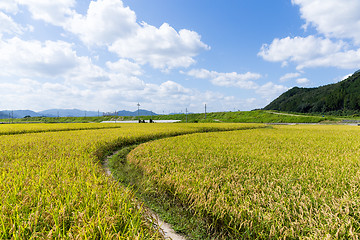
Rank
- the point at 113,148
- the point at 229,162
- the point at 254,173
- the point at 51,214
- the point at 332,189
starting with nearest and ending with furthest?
the point at 51,214
the point at 332,189
the point at 254,173
the point at 229,162
the point at 113,148

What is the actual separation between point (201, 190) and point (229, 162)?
272 centimetres

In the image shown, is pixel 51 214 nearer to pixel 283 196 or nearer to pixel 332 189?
pixel 283 196

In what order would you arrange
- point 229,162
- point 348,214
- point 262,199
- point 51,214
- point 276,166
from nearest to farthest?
point 51,214
point 348,214
point 262,199
point 276,166
point 229,162

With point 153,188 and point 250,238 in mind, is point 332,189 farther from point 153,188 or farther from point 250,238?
point 153,188

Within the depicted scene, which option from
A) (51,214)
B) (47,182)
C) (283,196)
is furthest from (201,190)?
(47,182)

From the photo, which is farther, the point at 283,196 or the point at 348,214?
the point at 283,196

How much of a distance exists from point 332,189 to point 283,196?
1579 millimetres

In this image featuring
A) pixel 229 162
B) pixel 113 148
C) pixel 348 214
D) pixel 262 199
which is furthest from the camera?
pixel 113 148

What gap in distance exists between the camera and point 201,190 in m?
4.57

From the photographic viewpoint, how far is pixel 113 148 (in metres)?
12.6

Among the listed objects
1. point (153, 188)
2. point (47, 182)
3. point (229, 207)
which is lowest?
point (153, 188)

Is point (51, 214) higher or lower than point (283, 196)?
higher

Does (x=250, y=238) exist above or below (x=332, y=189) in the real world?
below

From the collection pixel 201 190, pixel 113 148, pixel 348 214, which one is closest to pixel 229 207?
pixel 201 190
